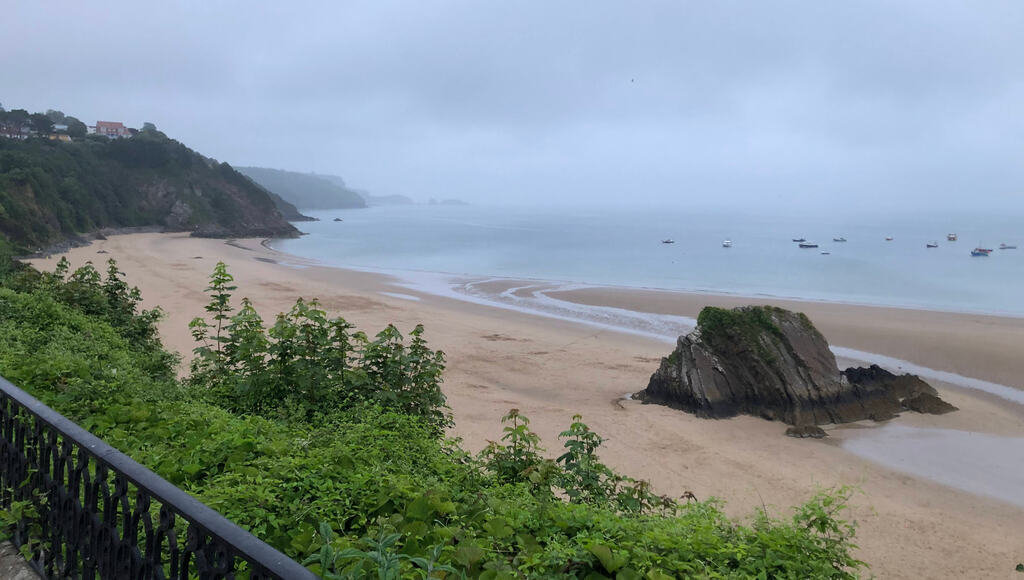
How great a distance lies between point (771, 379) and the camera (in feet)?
54.3

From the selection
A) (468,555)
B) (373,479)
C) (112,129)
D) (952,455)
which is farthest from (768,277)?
(112,129)

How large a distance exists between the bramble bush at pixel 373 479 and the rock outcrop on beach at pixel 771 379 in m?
10.9

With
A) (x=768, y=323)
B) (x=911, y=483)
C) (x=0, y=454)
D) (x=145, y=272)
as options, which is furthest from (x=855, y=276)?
(x=0, y=454)

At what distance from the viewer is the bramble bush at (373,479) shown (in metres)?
3.35

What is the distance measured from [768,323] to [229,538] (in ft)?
57.3

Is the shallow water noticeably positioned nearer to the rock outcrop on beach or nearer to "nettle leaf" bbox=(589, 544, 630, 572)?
the rock outcrop on beach

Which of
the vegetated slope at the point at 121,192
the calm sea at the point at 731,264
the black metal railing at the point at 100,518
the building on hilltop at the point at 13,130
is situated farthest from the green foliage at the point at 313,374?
the building on hilltop at the point at 13,130

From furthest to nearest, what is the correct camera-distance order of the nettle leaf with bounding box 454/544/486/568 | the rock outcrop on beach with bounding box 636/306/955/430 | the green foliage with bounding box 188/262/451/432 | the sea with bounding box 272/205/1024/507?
1. the rock outcrop on beach with bounding box 636/306/955/430
2. the sea with bounding box 272/205/1024/507
3. the green foliage with bounding box 188/262/451/432
4. the nettle leaf with bounding box 454/544/486/568

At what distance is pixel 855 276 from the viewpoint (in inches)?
2243

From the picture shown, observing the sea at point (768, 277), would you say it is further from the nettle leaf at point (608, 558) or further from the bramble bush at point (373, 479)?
the nettle leaf at point (608, 558)

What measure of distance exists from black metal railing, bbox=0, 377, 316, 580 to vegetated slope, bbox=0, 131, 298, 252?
56188mm

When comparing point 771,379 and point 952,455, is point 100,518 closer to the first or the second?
point 771,379

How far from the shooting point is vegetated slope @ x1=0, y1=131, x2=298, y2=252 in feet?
190

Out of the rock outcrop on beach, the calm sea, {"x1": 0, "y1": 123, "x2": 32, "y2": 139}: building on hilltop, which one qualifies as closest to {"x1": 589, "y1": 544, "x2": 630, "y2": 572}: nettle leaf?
the rock outcrop on beach
